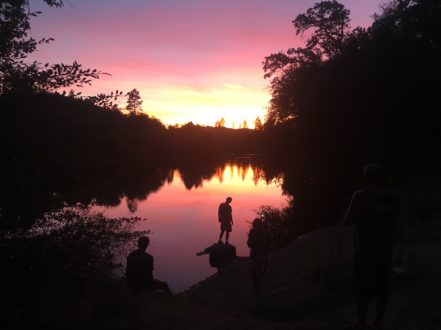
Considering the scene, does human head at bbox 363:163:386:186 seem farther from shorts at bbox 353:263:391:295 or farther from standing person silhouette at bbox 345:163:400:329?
shorts at bbox 353:263:391:295

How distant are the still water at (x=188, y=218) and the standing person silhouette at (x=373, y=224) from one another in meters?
5.93

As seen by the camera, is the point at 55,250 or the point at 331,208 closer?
the point at 55,250

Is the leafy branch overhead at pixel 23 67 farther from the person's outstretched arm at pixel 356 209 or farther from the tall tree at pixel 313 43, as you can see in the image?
the tall tree at pixel 313 43

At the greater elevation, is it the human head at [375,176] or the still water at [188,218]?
the human head at [375,176]

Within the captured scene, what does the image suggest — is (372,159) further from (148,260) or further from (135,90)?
(135,90)

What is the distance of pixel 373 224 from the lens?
5090mm

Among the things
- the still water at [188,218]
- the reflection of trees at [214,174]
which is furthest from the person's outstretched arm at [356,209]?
the reflection of trees at [214,174]

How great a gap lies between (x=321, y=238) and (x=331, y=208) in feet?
38.3

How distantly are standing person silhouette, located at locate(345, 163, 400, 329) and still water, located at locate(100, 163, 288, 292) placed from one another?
5.93 metres

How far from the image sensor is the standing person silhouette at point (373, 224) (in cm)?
508

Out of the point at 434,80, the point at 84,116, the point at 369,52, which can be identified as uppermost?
the point at 369,52

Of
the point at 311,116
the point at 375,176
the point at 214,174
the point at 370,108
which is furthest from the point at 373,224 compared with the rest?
the point at 214,174

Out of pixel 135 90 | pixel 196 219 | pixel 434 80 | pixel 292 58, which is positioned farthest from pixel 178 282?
pixel 292 58

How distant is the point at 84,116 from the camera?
5594 mm
